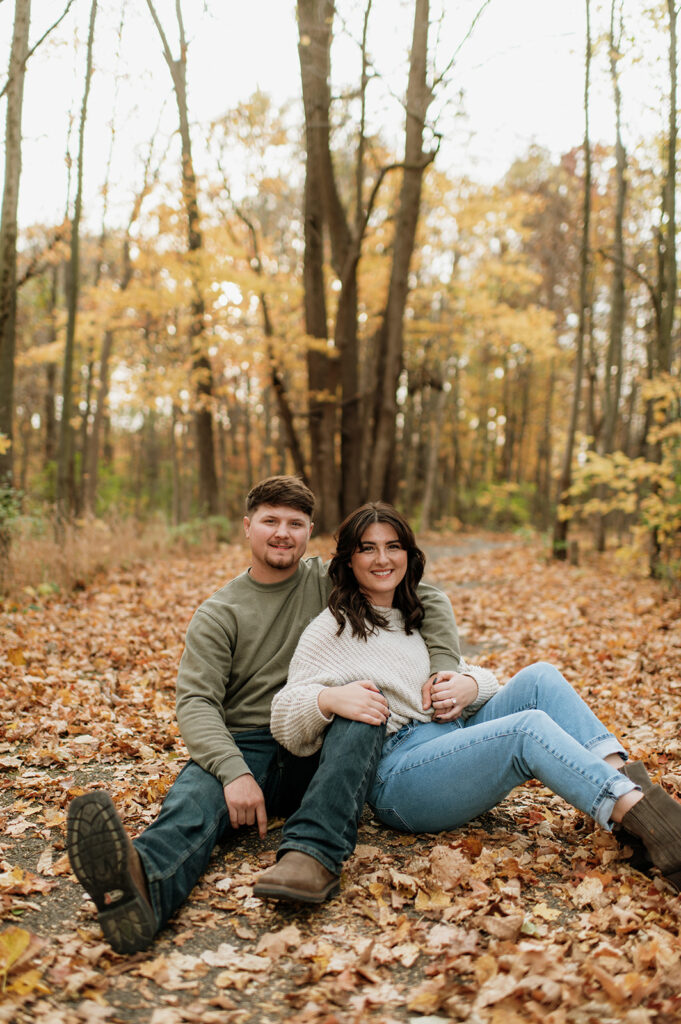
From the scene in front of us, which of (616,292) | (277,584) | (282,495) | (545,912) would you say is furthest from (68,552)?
(616,292)

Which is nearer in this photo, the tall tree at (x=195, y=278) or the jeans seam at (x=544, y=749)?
the jeans seam at (x=544, y=749)

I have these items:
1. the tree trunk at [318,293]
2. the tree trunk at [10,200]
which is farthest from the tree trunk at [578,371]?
the tree trunk at [10,200]

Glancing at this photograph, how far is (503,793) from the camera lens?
2.64m

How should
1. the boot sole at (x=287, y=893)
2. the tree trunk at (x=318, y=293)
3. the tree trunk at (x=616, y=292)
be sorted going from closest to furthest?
1. the boot sole at (x=287, y=893)
2. the tree trunk at (x=616, y=292)
3. the tree trunk at (x=318, y=293)

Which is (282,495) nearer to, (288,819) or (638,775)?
(288,819)

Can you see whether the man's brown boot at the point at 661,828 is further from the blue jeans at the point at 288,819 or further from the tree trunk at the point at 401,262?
the tree trunk at the point at 401,262

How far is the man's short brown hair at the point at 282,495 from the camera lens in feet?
9.87

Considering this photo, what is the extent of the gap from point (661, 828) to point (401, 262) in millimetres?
9333

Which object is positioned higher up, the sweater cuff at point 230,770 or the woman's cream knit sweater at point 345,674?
the woman's cream knit sweater at point 345,674

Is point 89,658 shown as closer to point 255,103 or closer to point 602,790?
point 602,790

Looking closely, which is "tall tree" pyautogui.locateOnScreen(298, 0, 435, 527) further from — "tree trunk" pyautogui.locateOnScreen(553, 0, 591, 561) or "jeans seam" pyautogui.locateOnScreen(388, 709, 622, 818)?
"jeans seam" pyautogui.locateOnScreen(388, 709, 622, 818)

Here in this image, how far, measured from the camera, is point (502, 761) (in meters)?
2.56

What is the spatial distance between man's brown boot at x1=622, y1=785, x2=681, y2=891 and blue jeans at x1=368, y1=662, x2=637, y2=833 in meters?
0.07

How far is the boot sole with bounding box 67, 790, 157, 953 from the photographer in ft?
6.86
